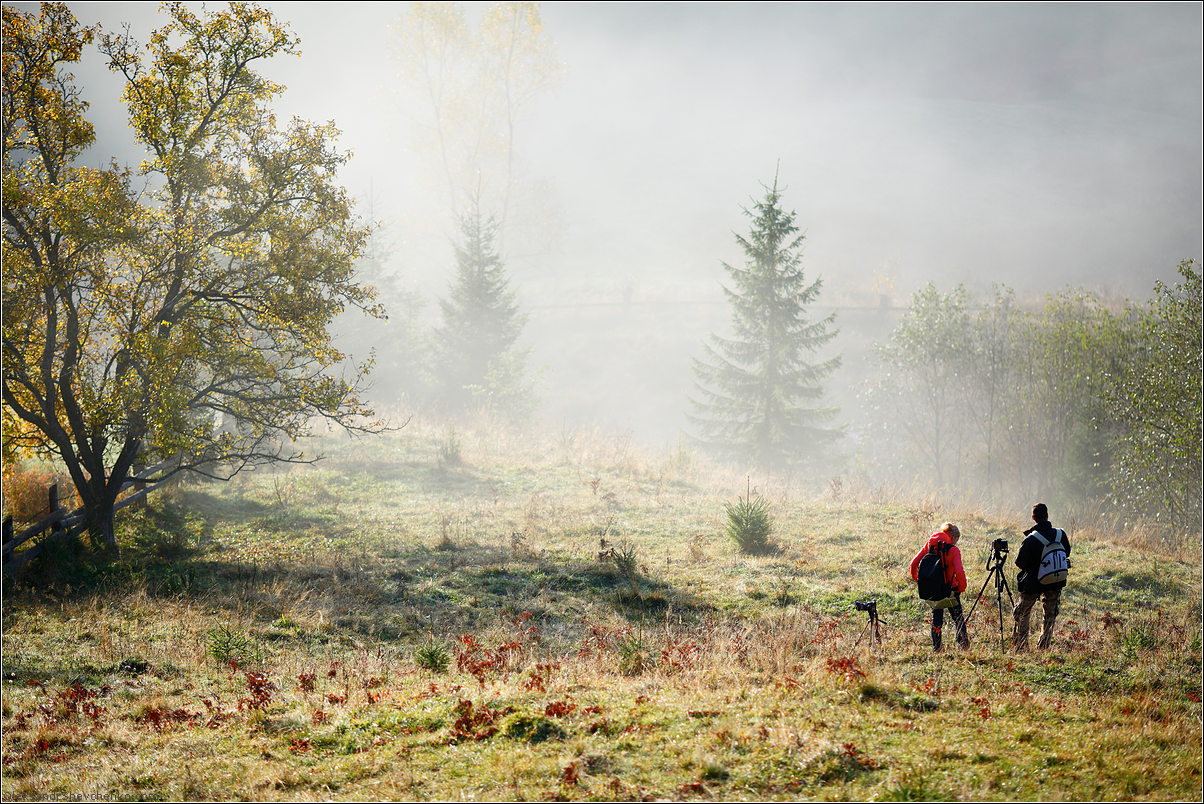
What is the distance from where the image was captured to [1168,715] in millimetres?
6270

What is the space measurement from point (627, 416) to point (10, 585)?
37.3 metres

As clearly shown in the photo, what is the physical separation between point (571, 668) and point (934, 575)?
190 inches

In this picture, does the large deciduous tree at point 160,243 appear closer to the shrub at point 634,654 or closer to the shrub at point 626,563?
the shrub at point 626,563

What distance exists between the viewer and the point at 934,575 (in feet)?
28.1

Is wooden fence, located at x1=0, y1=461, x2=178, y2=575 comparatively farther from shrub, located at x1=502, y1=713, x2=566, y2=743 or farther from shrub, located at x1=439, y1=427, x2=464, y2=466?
shrub, located at x1=439, y1=427, x2=464, y2=466

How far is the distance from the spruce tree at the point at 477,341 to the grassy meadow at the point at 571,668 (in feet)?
58.2

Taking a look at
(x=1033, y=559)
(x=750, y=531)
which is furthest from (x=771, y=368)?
(x=1033, y=559)

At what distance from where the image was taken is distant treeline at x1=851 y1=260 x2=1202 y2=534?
18156 millimetres

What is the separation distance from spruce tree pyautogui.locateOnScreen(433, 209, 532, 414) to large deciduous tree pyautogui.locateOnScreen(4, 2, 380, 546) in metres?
19.2

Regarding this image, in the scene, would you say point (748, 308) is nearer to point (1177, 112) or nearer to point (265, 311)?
point (265, 311)

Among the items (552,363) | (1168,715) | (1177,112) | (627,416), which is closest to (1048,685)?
A: (1168,715)

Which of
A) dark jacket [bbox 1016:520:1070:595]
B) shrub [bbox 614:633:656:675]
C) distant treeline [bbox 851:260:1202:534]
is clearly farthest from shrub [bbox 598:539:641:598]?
distant treeline [bbox 851:260:1202:534]

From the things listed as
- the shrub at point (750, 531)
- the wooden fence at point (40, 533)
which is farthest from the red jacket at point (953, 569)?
the wooden fence at point (40, 533)

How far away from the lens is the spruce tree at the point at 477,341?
3391 cm
